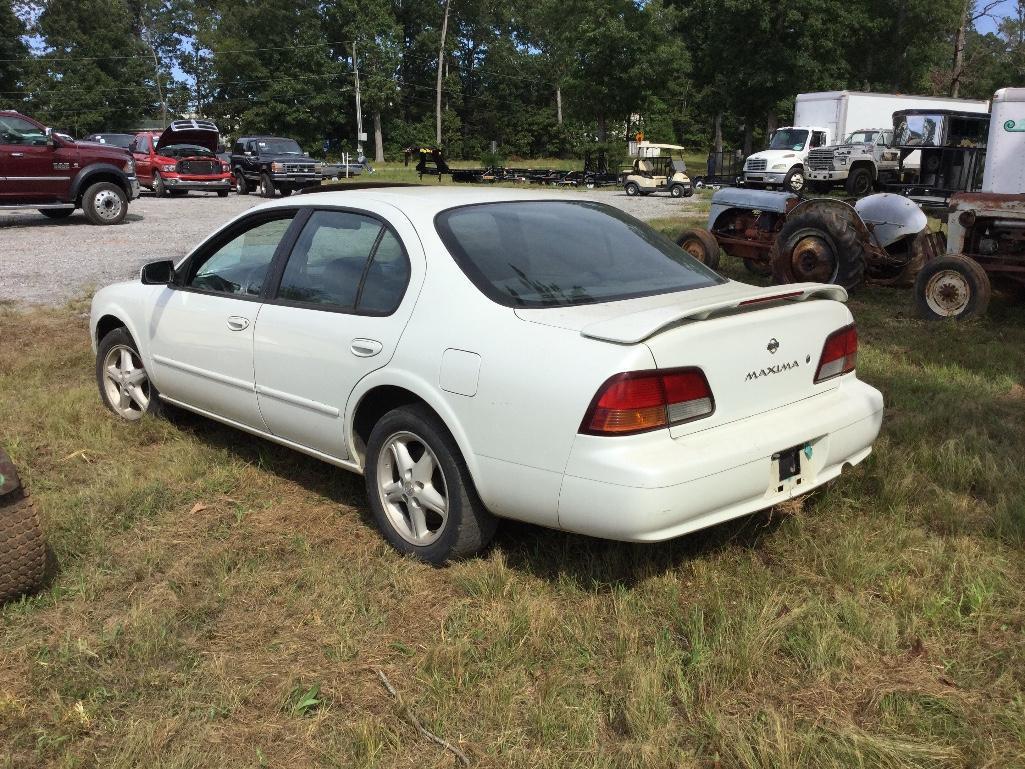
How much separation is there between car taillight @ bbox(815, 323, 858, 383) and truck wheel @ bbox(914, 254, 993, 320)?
15.6 ft

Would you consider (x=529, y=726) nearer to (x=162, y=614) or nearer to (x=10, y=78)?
(x=162, y=614)

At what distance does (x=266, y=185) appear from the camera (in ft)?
86.5

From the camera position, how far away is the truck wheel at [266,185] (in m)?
26.1

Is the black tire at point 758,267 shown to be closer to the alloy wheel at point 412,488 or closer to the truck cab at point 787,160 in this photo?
the alloy wheel at point 412,488

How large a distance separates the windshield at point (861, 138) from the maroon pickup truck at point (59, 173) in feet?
71.1

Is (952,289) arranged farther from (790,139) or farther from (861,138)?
(790,139)

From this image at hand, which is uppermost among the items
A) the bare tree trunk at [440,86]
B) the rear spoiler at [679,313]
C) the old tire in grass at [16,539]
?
the bare tree trunk at [440,86]

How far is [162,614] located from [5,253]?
12.2 metres

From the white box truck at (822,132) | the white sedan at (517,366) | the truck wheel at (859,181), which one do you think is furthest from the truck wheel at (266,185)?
the white sedan at (517,366)

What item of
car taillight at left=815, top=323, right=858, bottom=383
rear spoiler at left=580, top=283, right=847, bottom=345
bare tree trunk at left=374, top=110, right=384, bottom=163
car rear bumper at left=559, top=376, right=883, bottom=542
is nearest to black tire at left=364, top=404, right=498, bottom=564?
car rear bumper at left=559, top=376, right=883, bottom=542

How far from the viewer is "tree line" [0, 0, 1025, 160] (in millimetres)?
48812

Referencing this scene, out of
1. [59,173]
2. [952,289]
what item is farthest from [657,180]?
[952,289]

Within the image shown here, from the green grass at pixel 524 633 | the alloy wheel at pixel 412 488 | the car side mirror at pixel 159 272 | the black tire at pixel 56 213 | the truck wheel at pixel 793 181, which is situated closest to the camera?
the green grass at pixel 524 633

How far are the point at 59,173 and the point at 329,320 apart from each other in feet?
49.8
